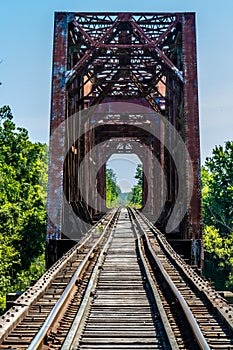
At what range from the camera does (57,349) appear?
3902mm

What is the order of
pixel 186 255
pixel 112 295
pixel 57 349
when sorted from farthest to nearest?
pixel 186 255 < pixel 112 295 < pixel 57 349

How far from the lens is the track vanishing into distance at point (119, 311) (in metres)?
4.09

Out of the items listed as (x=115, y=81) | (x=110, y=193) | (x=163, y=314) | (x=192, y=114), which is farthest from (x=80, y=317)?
(x=110, y=193)

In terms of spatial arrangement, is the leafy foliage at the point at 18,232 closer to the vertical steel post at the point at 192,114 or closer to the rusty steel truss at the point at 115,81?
the rusty steel truss at the point at 115,81

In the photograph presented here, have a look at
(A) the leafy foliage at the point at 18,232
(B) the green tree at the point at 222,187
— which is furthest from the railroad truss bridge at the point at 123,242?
(B) the green tree at the point at 222,187

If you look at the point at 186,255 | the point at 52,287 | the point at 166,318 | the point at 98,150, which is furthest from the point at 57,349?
the point at 98,150

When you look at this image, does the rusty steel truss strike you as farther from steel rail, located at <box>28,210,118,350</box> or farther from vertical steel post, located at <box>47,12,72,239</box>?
steel rail, located at <box>28,210,118,350</box>

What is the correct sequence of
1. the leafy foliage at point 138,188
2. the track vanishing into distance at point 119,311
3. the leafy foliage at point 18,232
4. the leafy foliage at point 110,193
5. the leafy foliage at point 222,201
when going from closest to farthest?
the track vanishing into distance at point 119,311 → the leafy foliage at point 18,232 → the leafy foliage at point 222,201 → the leafy foliage at point 110,193 → the leafy foliage at point 138,188

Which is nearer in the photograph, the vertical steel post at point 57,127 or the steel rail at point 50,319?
the steel rail at point 50,319

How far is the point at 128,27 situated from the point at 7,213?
16.0 m

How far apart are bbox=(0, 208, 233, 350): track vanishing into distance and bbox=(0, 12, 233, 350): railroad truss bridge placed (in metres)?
0.01

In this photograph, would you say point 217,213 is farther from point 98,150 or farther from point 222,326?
point 222,326

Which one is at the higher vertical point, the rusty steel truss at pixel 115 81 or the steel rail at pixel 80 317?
the rusty steel truss at pixel 115 81

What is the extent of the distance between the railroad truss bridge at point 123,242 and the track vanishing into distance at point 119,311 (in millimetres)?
15
